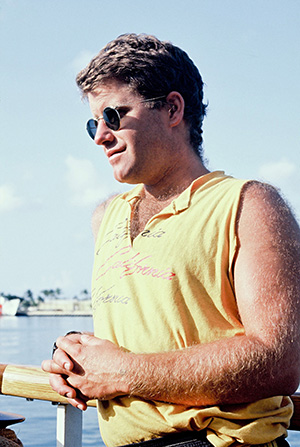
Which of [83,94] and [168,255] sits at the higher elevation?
[83,94]

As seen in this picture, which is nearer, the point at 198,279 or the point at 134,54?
the point at 198,279

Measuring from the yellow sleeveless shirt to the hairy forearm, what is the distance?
0.06 meters

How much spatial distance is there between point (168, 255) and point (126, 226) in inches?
12.1

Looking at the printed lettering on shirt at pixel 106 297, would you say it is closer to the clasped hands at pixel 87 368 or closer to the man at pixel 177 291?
the man at pixel 177 291

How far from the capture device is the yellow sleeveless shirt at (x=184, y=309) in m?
1.58

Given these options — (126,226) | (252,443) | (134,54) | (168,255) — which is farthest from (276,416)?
(134,54)

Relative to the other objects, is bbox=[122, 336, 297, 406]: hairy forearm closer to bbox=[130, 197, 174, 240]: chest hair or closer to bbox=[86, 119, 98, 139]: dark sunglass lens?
bbox=[130, 197, 174, 240]: chest hair

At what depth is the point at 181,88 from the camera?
1.98 metres

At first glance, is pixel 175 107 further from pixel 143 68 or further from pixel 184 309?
pixel 184 309

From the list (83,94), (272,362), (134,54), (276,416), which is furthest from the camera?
(83,94)

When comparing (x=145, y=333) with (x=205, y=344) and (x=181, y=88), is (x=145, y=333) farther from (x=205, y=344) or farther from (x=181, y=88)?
(x=181, y=88)

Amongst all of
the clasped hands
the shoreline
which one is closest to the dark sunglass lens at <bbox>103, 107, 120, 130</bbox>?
the clasped hands

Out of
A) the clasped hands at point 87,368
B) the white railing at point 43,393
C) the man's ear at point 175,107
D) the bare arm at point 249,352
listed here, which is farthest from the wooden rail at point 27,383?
the man's ear at point 175,107

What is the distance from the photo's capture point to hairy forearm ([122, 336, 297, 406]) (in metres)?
1.50
